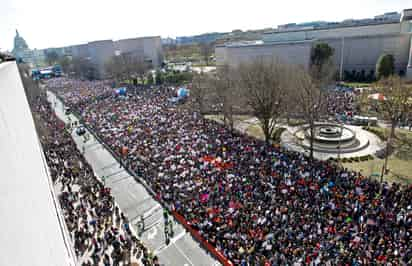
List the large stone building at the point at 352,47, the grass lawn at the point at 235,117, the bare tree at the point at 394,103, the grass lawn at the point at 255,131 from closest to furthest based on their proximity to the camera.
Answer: the bare tree at the point at 394,103 < the grass lawn at the point at 255,131 < the grass lawn at the point at 235,117 < the large stone building at the point at 352,47

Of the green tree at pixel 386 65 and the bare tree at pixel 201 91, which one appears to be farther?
the green tree at pixel 386 65

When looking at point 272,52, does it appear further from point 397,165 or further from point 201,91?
point 397,165

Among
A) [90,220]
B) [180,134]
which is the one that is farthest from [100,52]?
[90,220]

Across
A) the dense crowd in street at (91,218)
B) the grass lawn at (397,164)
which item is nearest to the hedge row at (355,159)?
the grass lawn at (397,164)

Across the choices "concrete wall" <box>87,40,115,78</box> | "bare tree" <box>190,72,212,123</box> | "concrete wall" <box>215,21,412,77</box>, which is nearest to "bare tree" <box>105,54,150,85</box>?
"concrete wall" <box>87,40,115,78</box>

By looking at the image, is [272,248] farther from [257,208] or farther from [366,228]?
[366,228]

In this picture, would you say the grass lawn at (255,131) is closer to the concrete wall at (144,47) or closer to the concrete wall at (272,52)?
the concrete wall at (272,52)

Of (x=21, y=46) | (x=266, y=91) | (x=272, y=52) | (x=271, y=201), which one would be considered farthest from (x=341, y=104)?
(x=21, y=46)

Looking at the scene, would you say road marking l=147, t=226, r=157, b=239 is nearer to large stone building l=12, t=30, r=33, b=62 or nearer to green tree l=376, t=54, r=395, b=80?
green tree l=376, t=54, r=395, b=80
